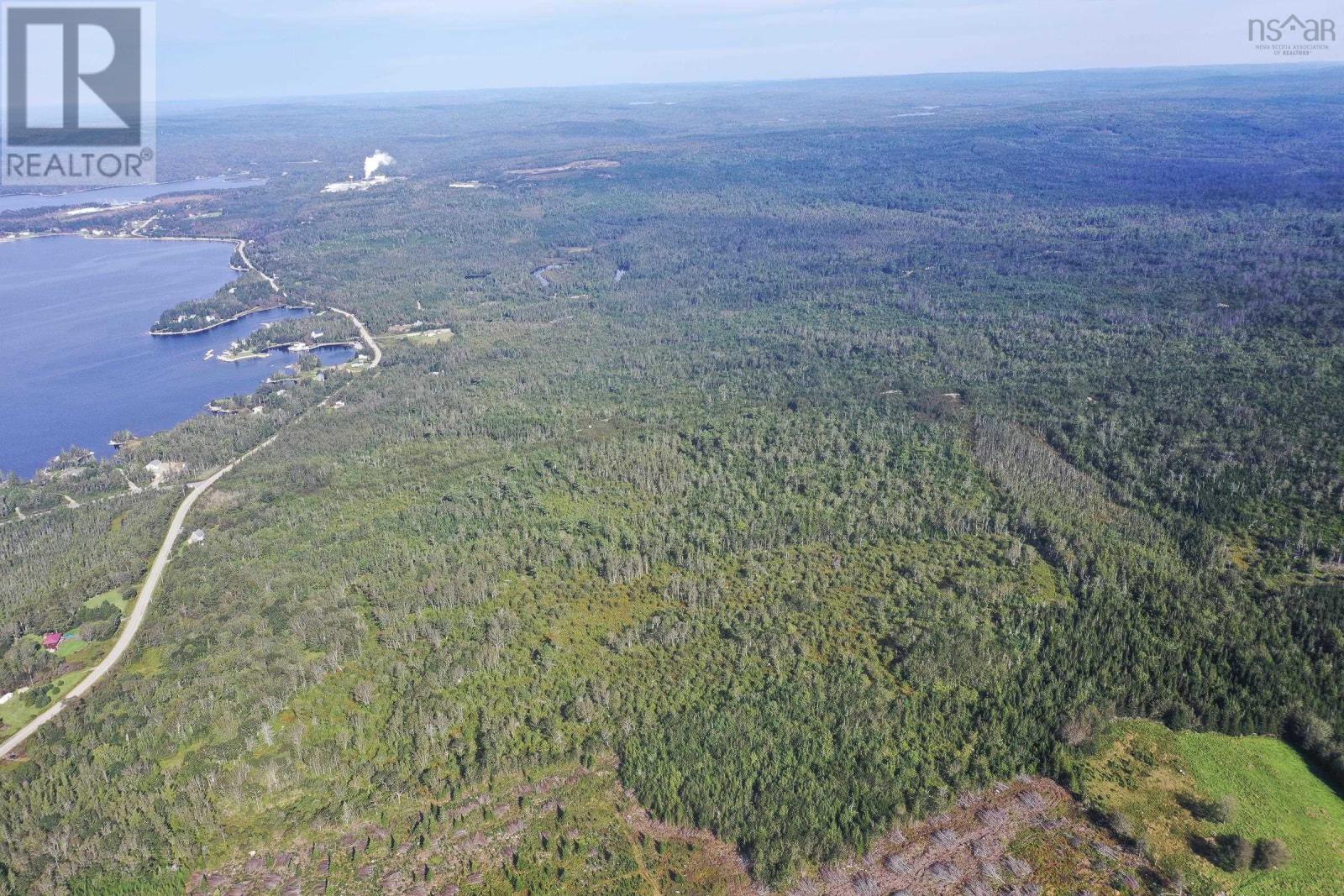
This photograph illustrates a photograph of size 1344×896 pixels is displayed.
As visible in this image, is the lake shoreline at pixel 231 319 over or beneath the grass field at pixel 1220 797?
over

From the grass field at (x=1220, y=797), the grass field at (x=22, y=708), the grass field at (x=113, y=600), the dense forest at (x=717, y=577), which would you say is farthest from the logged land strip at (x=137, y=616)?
the grass field at (x=1220, y=797)

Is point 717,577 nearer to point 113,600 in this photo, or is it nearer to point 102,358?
point 113,600

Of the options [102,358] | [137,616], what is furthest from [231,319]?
[137,616]

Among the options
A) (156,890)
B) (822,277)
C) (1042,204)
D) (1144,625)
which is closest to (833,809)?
(1144,625)

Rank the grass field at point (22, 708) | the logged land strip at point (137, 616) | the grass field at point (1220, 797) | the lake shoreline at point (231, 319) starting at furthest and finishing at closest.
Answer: the lake shoreline at point (231, 319), the grass field at point (22, 708), the logged land strip at point (137, 616), the grass field at point (1220, 797)

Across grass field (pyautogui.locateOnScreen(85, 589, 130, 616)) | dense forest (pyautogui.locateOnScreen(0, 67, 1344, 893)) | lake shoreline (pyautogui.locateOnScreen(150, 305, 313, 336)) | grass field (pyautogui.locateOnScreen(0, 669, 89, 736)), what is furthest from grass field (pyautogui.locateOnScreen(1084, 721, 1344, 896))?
lake shoreline (pyautogui.locateOnScreen(150, 305, 313, 336))

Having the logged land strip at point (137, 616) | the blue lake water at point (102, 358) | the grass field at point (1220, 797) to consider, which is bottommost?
the grass field at point (1220, 797)

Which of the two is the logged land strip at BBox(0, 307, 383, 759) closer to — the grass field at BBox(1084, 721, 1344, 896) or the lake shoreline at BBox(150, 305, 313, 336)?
the grass field at BBox(1084, 721, 1344, 896)

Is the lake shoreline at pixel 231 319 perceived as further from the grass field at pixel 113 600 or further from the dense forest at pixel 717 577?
the grass field at pixel 113 600
